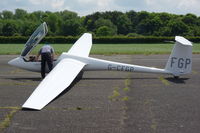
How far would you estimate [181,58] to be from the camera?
1241cm

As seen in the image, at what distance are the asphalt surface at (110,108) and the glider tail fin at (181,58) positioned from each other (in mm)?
470

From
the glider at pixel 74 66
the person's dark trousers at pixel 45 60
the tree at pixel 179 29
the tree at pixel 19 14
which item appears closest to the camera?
the glider at pixel 74 66

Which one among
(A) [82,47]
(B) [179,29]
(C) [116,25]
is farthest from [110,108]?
(C) [116,25]

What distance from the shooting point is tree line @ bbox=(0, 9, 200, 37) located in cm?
10262

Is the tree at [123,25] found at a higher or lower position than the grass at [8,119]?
lower

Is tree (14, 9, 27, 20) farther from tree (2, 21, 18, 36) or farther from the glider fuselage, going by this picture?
the glider fuselage

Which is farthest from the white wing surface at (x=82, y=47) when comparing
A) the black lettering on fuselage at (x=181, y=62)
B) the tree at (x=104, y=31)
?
the tree at (x=104, y=31)

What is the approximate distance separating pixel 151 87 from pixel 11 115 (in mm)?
5392

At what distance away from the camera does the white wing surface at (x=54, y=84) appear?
27.6ft

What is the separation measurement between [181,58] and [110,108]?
4.93m

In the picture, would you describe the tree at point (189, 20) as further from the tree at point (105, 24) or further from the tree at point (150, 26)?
the tree at point (105, 24)

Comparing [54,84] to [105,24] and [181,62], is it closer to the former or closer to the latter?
[181,62]

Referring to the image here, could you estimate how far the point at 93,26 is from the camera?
128875mm

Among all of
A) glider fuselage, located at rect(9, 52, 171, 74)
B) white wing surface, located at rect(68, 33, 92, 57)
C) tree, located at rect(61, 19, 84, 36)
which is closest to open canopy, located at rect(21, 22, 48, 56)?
glider fuselage, located at rect(9, 52, 171, 74)
